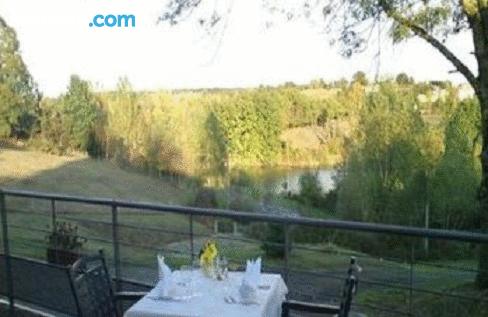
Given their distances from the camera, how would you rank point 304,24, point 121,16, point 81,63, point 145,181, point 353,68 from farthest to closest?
1. point 145,181
2. point 81,63
3. point 353,68
4. point 304,24
5. point 121,16

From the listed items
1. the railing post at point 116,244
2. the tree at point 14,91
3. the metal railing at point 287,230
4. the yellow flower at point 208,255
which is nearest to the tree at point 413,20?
the metal railing at point 287,230

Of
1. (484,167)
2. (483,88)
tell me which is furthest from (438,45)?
(484,167)

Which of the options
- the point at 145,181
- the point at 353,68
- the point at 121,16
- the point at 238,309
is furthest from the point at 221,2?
the point at 145,181

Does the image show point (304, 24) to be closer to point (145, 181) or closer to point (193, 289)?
point (193, 289)

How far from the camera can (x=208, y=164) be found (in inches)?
1617

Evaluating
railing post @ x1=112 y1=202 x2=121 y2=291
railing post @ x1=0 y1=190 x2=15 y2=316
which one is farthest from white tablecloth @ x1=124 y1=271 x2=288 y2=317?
railing post @ x1=0 y1=190 x2=15 y2=316

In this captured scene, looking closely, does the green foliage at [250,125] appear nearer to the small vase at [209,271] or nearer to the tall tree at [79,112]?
the tall tree at [79,112]

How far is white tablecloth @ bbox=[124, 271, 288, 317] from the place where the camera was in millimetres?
2859

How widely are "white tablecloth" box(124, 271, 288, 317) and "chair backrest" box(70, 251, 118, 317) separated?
198mm

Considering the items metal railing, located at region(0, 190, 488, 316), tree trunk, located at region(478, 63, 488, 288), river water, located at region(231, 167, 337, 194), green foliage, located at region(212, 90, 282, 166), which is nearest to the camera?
metal railing, located at region(0, 190, 488, 316)

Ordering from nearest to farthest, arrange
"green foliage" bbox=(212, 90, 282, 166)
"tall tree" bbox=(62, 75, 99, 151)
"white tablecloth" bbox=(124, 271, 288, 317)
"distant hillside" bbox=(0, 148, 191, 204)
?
1. "white tablecloth" bbox=(124, 271, 288, 317)
2. "distant hillside" bbox=(0, 148, 191, 204)
3. "tall tree" bbox=(62, 75, 99, 151)
4. "green foliage" bbox=(212, 90, 282, 166)

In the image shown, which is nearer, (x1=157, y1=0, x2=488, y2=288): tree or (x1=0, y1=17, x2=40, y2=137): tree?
(x1=157, y1=0, x2=488, y2=288): tree

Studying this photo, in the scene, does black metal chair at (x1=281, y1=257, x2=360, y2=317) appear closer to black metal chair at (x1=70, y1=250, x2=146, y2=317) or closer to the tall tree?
black metal chair at (x1=70, y1=250, x2=146, y2=317)

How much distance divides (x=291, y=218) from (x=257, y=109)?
38.5 meters
